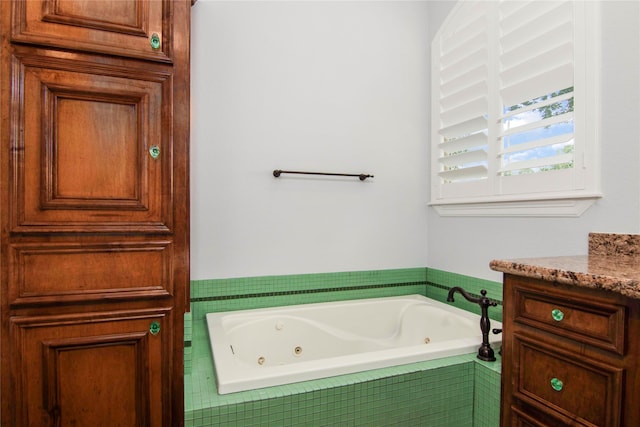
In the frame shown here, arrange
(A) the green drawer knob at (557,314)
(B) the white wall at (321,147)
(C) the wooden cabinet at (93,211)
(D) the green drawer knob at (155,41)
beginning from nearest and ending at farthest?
(A) the green drawer knob at (557,314), (C) the wooden cabinet at (93,211), (D) the green drawer knob at (155,41), (B) the white wall at (321,147)

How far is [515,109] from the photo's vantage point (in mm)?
Answer: 1884

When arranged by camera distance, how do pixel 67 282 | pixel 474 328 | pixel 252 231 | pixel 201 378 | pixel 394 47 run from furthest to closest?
pixel 394 47 → pixel 252 231 → pixel 474 328 → pixel 201 378 → pixel 67 282

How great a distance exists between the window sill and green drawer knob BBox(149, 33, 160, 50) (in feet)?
5.78

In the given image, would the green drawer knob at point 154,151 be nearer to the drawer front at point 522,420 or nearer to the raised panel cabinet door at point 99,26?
the raised panel cabinet door at point 99,26

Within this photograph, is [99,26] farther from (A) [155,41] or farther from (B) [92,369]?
(B) [92,369]

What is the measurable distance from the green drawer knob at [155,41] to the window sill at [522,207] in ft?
5.78

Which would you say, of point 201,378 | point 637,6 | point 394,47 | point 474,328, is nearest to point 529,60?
point 637,6

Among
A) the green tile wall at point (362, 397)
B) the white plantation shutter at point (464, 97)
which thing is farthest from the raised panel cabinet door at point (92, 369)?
the white plantation shutter at point (464, 97)

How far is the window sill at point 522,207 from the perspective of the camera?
1.58m

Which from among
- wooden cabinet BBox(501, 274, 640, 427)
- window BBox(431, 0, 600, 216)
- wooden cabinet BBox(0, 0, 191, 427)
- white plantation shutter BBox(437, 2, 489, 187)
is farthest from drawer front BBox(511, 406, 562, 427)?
white plantation shutter BBox(437, 2, 489, 187)

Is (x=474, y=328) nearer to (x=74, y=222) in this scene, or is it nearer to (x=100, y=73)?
(x=74, y=222)

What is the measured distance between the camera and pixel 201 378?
1378 millimetres

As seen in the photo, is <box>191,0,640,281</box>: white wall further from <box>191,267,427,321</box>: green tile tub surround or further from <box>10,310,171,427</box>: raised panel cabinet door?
<box>10,310,171,427</box>: raised panel cabinet door

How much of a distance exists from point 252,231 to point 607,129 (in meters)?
1.77
